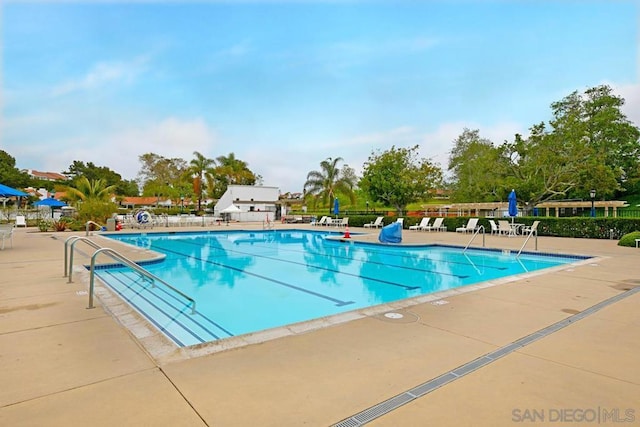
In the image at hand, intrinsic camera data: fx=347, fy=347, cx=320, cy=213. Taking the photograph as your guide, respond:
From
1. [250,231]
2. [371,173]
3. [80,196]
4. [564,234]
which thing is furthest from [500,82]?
[80,196]

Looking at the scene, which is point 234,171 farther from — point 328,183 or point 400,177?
point 400,177

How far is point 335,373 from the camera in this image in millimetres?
2545

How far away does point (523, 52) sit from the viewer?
15.0 meters

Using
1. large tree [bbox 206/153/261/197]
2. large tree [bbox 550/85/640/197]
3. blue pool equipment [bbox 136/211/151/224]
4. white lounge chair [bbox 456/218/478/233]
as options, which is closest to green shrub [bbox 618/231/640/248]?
white lounge chair [bbox 456/218/478/233]

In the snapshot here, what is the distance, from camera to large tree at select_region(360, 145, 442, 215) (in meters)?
25.1

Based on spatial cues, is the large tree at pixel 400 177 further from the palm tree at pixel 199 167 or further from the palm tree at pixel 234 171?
the palm tree at pixel 199 167

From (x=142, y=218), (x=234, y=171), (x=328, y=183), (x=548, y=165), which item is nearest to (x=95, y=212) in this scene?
(x=142, y=218)

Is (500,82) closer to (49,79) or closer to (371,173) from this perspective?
(371,173)

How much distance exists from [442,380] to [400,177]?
23642 mm

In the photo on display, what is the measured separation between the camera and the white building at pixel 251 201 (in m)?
34.0

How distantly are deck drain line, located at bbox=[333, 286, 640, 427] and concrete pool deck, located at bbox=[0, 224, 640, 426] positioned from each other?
0.04m

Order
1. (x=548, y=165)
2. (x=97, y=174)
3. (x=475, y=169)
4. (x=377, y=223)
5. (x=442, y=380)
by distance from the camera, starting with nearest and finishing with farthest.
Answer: (x=442, y=380) < (x=548, y=165) < (x=377, y=223) < (x=475, y=169) < (x=97, y=174)

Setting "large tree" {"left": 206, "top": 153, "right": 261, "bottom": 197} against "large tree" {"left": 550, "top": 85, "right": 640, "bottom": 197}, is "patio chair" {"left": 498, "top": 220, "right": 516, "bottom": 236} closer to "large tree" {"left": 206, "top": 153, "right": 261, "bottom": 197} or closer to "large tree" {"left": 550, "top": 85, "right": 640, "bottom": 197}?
"large tree" {"left": 550, "top": 85, "right": 640, "bottom": 197}

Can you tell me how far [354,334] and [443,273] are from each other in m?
5.95
